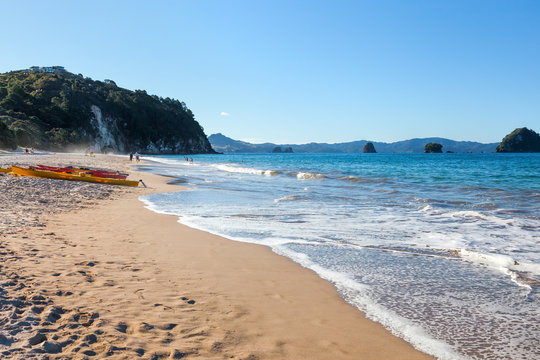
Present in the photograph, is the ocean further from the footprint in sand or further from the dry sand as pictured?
the footprint in sand

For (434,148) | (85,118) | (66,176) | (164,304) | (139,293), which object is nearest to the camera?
(164,304)

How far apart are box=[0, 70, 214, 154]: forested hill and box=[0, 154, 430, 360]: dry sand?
5029cm

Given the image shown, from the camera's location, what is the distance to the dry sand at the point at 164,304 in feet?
9.64

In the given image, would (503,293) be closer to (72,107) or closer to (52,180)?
(52,180)

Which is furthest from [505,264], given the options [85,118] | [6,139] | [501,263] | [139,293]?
[85,118]

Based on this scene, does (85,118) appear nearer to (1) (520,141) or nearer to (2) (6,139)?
(2) (6,139)

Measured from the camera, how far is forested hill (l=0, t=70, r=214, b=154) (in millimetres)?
75812

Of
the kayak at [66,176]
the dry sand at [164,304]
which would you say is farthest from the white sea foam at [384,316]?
the kayak at [66,176]

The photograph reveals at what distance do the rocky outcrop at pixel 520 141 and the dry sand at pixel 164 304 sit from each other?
539 feet

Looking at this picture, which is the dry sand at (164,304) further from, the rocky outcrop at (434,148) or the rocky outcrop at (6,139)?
the rocky outcrop at (434,148)

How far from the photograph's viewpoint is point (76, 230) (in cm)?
720

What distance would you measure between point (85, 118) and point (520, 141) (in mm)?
153887

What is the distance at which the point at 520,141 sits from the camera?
140m

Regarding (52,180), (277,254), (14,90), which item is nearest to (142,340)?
(277,254)
